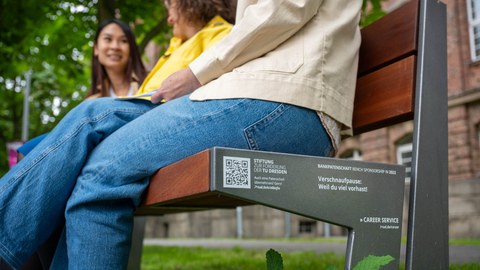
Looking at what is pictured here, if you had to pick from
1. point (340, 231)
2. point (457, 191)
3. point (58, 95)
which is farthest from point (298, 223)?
point (58, 95)

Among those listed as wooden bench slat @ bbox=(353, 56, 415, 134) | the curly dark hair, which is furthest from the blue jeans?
the curly dark hair

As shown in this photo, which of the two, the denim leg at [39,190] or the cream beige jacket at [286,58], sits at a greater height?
the cream beige jacket at [286,58]

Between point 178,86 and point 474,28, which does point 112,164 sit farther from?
point 474,28

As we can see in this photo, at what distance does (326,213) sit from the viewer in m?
1.57

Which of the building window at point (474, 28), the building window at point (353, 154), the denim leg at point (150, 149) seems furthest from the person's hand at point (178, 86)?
the building window at point (353, 154)

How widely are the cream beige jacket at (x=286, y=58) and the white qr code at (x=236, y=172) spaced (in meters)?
0.22

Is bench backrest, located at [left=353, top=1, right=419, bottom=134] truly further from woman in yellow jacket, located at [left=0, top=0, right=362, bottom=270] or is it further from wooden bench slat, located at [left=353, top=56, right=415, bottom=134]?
woman in yellow jacket, located at [left=0, top=0, right=362, bottom=270]

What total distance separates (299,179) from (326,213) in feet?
0.43

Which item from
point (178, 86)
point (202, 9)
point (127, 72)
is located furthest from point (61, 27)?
point (178, 86)

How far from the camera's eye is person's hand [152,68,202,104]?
1783mm

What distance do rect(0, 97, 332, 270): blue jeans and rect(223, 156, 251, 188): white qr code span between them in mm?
142

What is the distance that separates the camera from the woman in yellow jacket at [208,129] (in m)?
1.58

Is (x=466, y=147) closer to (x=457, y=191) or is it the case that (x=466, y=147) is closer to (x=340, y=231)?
(x=457, y=191)

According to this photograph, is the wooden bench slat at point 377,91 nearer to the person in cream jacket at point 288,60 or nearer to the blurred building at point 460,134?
the person in cream jacket at point 288,60
